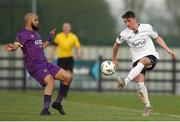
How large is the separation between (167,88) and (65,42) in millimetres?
8259

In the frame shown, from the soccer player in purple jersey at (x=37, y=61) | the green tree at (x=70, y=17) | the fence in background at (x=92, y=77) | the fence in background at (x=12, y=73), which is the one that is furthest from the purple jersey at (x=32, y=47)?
the green tree at (x=70, y=17)

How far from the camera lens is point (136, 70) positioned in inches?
622

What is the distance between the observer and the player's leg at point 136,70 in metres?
15.5

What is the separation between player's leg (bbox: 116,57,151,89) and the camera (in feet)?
50.9

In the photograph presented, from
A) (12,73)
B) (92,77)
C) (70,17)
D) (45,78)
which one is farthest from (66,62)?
(70,17)

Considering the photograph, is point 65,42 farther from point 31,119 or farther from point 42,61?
point 31,119

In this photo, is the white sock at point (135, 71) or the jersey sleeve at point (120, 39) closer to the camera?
the white sock at point (135, 71)

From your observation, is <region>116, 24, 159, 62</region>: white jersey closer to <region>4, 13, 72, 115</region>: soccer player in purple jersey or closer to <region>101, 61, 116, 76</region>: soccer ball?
<region>101, 61, 116, 76</region>: soccer ball

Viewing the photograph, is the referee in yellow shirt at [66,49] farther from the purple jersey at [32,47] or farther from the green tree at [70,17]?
the purple jersey at [32,47]

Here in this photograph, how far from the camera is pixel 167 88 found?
31.8 m

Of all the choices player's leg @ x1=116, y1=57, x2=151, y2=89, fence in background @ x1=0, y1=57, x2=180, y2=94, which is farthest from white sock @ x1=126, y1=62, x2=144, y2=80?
fence in background @ x1=0, y1=57, x2=180, y2=94

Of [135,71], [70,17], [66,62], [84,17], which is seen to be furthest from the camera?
[84,17]

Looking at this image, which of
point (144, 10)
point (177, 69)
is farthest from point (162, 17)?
point (177, 69)

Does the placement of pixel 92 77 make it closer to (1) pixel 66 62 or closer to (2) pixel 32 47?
(1) pixel 66 62
